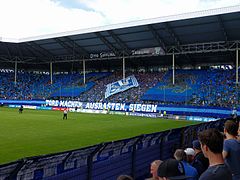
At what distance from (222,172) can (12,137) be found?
18673mm

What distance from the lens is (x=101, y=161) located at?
8.12 meters

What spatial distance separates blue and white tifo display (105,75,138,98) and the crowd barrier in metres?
45.9

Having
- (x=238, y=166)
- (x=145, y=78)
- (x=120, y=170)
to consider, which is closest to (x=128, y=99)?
(x=145, y=78)

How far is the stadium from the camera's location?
14.9 metres

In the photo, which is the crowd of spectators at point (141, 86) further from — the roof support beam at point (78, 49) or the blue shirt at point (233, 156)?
the blue shirt at point (233, 156)

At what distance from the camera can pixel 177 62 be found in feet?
204

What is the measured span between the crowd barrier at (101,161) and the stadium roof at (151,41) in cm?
3002

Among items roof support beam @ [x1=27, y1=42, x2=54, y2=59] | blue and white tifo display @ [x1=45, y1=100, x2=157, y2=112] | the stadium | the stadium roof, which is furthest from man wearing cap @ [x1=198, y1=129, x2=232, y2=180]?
roof support beam @ [x1=27, y1=42, x2=54, y2=59]

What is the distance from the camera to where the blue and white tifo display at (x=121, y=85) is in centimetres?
5859

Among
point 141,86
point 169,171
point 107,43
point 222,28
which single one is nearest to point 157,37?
point 107,43

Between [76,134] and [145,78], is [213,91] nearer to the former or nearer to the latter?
[145,78]

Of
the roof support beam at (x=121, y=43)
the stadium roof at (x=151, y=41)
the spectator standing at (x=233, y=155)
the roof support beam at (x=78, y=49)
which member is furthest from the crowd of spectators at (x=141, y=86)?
the spectator standing at (x=233, y=155)

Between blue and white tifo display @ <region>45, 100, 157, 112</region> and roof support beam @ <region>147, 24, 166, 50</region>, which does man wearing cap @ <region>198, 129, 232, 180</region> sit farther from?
roof support beam @ <region>147, 24, 166, 50</region>

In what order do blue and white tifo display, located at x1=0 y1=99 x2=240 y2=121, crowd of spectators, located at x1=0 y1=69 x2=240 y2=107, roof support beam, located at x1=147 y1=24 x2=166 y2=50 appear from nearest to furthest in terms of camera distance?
1. blue and white tifo display, located at x1=0 y1=99 x2=240 y2=121
2. roof support beam, located at x1=147 y1=24 x2=166 y2=50
3. crowd of spectators, located at x1=0 y1=69 x2=240 y2=107
